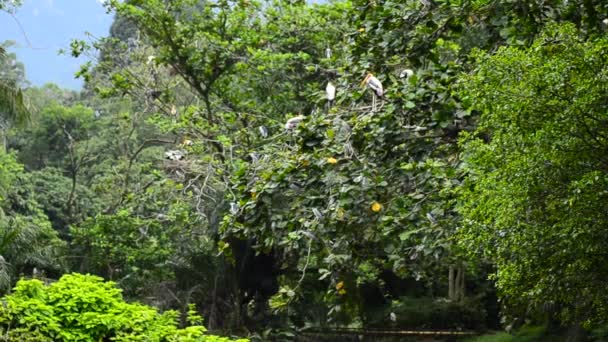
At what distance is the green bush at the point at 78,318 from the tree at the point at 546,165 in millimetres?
1772

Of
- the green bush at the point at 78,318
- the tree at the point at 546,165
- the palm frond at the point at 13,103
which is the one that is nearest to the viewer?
the tree at the point at 546,165

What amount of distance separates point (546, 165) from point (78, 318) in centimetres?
287

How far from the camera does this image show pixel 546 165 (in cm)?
423

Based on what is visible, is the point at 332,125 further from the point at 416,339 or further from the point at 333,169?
the point at 416,339

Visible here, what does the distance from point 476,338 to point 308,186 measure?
6.24 m

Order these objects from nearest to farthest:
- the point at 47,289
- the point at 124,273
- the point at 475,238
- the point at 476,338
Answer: the point at 475,238, the point at 47,289, the point at 476,338, the point at 124,273

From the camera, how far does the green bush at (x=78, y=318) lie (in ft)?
16.5

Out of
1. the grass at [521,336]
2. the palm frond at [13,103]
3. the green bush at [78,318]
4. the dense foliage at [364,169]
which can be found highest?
the palm frond at [13,103]

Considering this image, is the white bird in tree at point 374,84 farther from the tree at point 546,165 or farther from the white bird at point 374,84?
the tree at point 546,165

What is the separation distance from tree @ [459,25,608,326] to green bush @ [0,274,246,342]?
177 centimetres

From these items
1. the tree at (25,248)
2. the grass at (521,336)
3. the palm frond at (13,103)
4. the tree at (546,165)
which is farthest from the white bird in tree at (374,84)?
the palm frond at (13,103)

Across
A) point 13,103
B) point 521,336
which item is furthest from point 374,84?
point 13,103

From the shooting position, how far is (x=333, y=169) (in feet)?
20.5

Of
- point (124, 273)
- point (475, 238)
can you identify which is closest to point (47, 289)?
point (475, 238)
